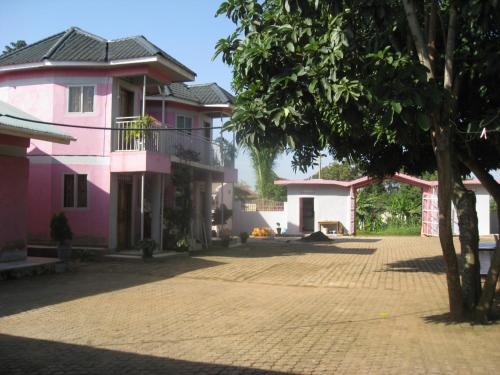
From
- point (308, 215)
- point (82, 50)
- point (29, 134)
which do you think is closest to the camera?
point (29, 134)

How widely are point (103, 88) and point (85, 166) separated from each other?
99.9 inches

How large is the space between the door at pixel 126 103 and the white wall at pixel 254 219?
15245mm

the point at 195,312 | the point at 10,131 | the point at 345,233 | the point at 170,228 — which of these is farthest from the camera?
the point at 345,233

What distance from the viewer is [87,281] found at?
11.9 metres

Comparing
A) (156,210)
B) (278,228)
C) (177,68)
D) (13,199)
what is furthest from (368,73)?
(278,228)

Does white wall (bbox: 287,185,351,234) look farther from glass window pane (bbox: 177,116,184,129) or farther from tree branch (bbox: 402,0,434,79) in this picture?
tree branch (bbox: 402,0,434,79)

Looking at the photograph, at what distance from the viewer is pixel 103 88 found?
16.6m

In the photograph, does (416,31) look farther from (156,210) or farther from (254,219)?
(254,219)

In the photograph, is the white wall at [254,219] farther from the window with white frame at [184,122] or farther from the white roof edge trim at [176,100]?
the white roof edge trim at [176,100]

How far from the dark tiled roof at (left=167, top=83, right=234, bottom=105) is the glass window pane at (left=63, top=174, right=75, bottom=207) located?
5766 mm

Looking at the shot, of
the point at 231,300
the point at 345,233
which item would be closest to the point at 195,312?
the point at 231,300

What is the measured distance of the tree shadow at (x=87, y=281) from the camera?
948 cm

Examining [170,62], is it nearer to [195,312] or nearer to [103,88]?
[103,88]

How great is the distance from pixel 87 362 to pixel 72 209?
1166 centimetres
